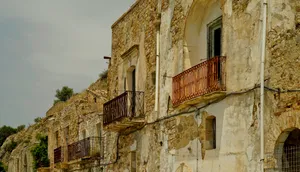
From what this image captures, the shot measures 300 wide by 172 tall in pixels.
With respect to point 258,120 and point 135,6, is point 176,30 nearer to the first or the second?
point 135,6

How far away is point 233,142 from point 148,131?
Answer: 5000mm

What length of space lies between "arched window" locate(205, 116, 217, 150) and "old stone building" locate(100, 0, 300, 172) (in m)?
0.02

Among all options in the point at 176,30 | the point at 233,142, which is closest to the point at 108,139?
the point at 176,30

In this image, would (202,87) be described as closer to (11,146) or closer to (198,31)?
Result: (198,31)

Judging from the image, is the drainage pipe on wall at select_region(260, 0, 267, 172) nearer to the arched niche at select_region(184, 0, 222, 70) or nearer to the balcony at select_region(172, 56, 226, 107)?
the balcony at select_region(172, 56, 226, 107)

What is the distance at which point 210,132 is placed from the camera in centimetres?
1547

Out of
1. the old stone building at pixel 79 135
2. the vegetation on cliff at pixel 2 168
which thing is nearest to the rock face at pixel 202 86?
the old stone building at pixel 79 135

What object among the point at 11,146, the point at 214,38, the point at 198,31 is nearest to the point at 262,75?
the point at 214,38

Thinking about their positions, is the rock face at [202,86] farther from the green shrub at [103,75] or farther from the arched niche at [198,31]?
the green shrub at [103,75]

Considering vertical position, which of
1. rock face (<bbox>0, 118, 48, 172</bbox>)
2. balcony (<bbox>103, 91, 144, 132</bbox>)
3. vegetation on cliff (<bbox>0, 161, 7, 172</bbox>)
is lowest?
vegetation on cliff (<bbox>0, 161, 7, 172</bbox>)

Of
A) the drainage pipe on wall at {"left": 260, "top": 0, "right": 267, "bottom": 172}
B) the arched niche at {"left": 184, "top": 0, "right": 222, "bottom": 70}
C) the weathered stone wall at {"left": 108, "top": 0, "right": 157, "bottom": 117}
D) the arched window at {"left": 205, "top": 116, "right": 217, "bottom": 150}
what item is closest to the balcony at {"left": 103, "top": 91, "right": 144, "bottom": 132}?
the weathered stone wall at {"left": 108, "top": 0, "right": 157, "bottom": 117}

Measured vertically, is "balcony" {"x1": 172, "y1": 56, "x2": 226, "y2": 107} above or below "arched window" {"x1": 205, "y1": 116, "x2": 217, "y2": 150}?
above

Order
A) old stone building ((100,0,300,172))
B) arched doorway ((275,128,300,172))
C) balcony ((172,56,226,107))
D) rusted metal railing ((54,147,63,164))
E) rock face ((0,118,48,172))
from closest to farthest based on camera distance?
1. arched doorway ((275,128,300,172))
2. old stone building ((100,0,300,172))
3. balcony ((172,56,226,107))
4. rusted metal railing ((54,147,63,164))
5. rock face ((0,118,48,172))

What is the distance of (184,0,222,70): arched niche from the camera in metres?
16.3
